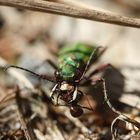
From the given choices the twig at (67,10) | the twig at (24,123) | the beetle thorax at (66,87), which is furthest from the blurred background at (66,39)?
the twig at (67,10)

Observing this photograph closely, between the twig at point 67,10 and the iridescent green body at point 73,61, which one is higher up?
the twig at point 67,10

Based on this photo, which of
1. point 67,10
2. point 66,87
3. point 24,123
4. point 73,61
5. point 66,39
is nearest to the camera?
point 67,10

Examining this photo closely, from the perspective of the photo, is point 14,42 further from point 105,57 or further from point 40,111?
point 40,111

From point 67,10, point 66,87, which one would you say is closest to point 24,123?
point 66,87


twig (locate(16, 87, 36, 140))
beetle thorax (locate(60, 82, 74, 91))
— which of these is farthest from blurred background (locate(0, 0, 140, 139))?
beetle thorax (locate(60, 82, 74, 91))

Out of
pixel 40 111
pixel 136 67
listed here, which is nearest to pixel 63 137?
pixel 40 111

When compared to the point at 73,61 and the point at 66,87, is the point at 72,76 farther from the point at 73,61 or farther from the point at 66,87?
the point at 73,61

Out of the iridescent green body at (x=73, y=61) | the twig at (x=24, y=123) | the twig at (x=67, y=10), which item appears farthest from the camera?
the iridescent green body at (x=73, y=61)

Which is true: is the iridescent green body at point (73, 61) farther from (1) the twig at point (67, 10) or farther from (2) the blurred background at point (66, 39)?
(1) the twig at point (67, 10)
